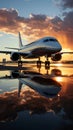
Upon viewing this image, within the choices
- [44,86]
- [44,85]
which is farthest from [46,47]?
[44,86]

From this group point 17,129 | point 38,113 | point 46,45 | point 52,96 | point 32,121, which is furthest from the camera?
point 46,45

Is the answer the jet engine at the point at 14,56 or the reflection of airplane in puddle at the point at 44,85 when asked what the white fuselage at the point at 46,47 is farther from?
the reflection of airplane in puddle at the point at 44,85

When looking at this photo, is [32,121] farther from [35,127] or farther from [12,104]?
[12,104]

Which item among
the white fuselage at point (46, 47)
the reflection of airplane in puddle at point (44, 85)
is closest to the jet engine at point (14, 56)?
the white fuselage at point (46, 47)

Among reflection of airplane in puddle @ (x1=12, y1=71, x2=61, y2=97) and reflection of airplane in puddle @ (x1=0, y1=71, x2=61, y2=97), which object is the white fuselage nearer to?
reflection of airplane in puddle @ (x1=0, y1=71, x2=61, y2=97)

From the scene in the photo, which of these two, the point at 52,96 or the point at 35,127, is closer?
the point at 35,127

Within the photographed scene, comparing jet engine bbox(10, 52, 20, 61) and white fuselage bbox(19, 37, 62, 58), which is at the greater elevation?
white fuselage bbox(19, 37, 62, 58)

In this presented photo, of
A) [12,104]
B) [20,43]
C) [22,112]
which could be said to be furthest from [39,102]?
[20,43]

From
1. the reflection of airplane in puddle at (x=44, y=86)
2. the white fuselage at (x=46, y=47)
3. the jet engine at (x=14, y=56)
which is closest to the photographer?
the reflection of airplane in puddle at (x=44, y=86)

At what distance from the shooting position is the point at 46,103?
6.75 m

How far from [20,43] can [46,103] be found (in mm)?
59687

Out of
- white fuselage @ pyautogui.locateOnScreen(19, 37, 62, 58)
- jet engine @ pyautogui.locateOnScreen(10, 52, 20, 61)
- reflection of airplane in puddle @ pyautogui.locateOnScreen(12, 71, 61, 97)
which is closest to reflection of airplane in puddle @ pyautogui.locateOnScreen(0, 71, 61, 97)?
reflection of airplane in puddle @ pyautogui.locateOnScreen(12, 71, 61, 97)

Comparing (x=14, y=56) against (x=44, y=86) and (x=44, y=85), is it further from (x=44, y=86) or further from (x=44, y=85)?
(x=44, y=86)

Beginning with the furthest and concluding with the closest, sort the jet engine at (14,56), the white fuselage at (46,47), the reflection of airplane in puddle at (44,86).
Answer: the jet engine at (14,56) < the white fuselage at (46,47) < the reflection of airplane in puddle at (44,86)
